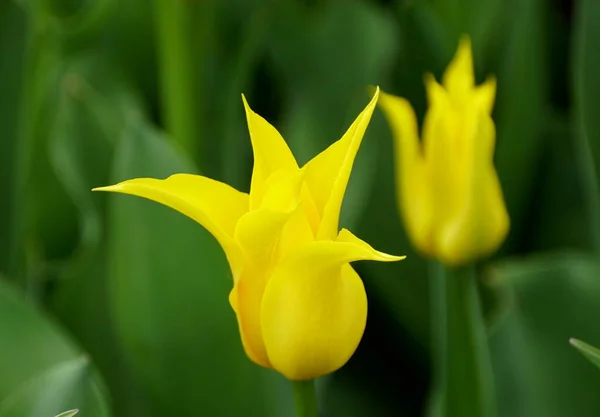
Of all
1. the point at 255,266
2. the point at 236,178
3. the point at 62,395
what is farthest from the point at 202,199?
the point at 236,178

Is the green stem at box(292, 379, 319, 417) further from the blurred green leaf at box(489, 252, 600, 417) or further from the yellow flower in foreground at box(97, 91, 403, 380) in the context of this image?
the blurred green leaf at box(489, 252, 600, 417)

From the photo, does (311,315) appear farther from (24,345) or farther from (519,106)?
(519,106)

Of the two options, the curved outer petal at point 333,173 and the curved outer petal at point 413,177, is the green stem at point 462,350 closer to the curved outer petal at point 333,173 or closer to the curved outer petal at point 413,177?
the curved outer petal at point 413,177

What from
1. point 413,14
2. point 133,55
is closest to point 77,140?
point 133,55

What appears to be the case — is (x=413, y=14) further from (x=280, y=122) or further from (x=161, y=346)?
(x=161, y=346)

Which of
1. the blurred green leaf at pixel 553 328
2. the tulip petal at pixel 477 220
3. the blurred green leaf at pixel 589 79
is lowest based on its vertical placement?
the blurred green leaf at pixel 553 328

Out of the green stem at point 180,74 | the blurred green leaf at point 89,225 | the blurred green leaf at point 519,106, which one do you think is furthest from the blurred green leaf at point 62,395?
the blurred green leaf at point 519,106
